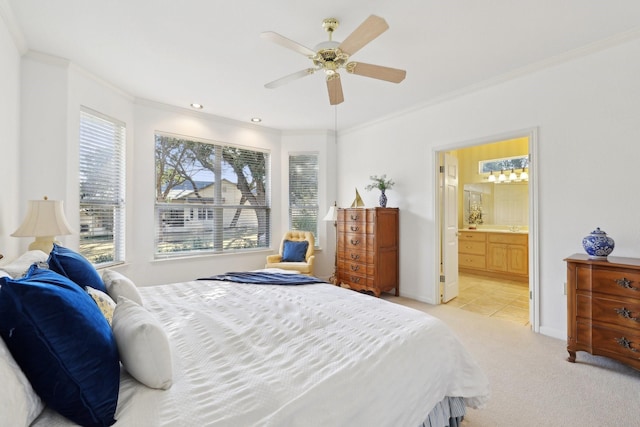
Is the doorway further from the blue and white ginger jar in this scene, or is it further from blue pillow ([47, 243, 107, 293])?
blue pillow ([47, 243, 107, 293])

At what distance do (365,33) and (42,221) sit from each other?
286 cm

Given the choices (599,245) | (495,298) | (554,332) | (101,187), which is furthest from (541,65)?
(101,187)

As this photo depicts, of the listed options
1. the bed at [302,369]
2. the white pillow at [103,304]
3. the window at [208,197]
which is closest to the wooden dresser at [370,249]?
the window at [208,197]

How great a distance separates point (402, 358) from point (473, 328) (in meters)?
2.35

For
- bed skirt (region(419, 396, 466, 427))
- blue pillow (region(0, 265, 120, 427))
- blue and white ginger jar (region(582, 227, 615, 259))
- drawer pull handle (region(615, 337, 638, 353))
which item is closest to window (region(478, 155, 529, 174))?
blue and white ginger jar (region(582, 227, 615, 259))

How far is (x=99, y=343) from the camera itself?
939 millimetres

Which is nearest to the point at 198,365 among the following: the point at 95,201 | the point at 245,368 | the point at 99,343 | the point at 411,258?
the point at 245,368

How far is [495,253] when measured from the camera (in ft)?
18.0

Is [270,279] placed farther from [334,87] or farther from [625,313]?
[625,313]

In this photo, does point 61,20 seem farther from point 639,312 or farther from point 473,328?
point 639,312

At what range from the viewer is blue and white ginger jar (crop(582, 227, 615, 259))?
2328mm

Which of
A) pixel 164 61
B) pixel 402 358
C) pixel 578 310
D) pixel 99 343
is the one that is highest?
pixel 164 61

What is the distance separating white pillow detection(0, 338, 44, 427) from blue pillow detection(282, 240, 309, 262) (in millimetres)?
3729

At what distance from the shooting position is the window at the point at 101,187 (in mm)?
3258
